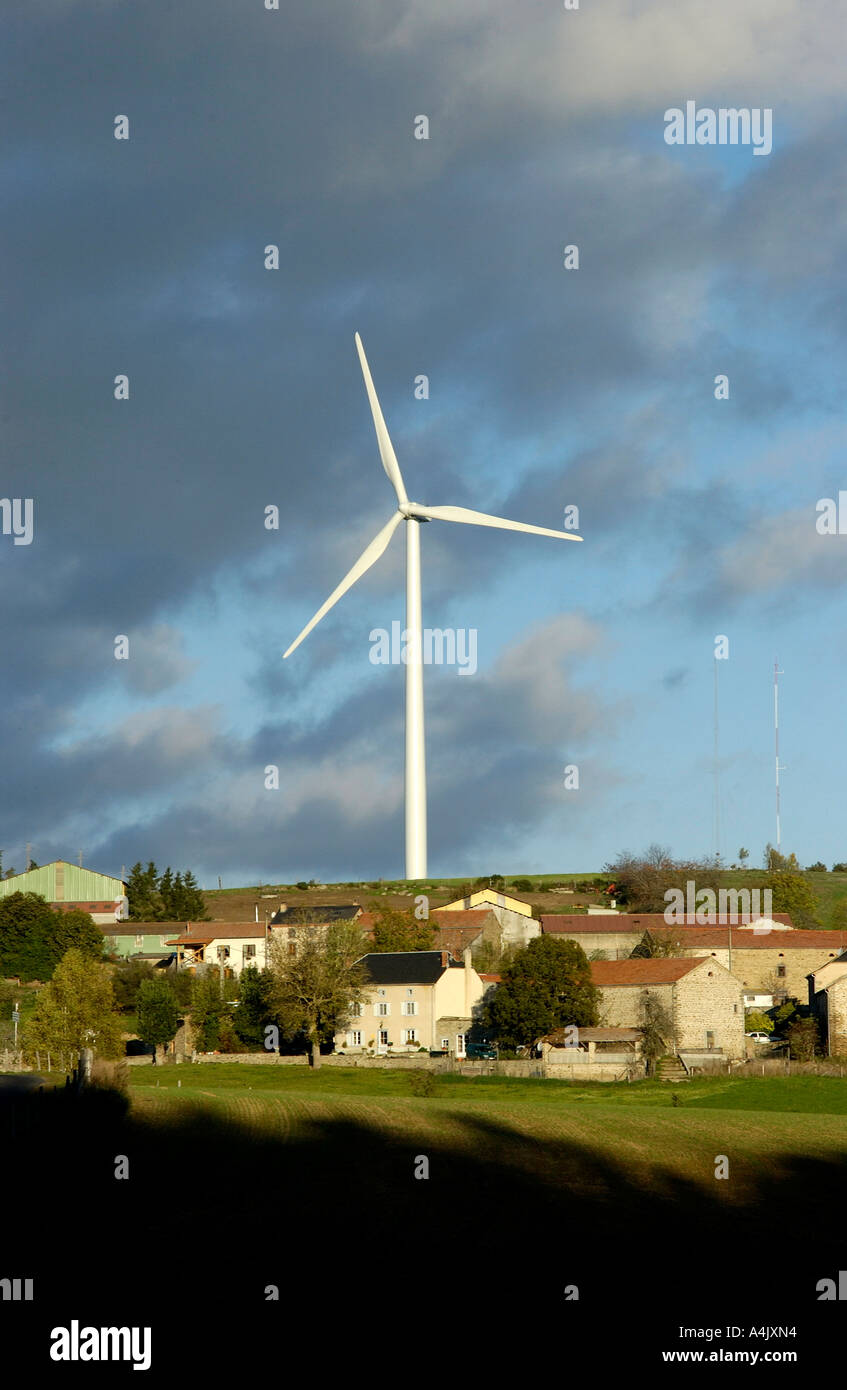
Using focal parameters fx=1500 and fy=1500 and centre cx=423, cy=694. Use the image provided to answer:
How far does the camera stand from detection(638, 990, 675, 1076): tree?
8631 cm

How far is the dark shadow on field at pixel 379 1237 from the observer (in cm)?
2231

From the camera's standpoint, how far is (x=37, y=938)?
114m

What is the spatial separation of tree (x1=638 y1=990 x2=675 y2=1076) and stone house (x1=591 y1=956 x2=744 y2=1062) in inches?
7.0

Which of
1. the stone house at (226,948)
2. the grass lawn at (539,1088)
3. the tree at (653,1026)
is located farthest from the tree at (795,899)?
the grass lawn at (539,1088)

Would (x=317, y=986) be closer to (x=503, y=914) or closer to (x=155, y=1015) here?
(x=155, y=1015)

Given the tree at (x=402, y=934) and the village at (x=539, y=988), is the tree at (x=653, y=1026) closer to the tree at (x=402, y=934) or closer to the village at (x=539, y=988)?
the village at (x=539, y=988)

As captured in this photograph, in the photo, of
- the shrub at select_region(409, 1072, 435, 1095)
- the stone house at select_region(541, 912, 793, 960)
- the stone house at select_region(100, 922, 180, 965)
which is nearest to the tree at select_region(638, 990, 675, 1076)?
the shrub at select_region(409, 1072, 435, 1095)

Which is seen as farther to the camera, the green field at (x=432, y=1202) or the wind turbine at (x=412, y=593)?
the wind turbine at (x=412, y=593)

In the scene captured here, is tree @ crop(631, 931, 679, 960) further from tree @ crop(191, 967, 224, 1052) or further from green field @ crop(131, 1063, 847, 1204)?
green field @ crop(131, 1063, 847, 1204)

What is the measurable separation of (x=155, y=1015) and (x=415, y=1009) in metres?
16.6

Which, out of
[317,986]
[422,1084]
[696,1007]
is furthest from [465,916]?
[422,1084]

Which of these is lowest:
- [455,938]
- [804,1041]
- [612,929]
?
[804,1041]

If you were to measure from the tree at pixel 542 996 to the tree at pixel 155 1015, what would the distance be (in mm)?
19217
